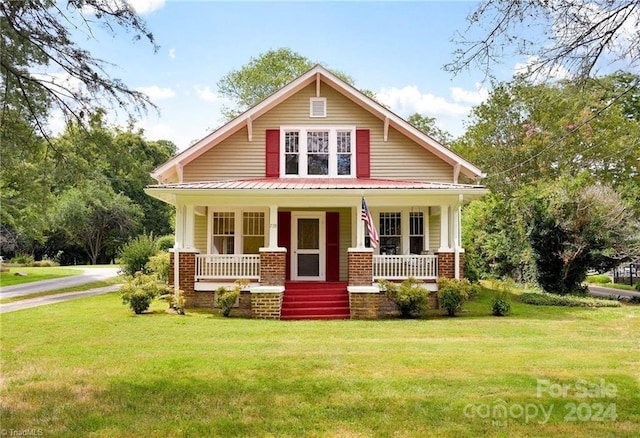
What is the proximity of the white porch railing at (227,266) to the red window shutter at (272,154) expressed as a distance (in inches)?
117

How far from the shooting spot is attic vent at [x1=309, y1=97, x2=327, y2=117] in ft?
51.7

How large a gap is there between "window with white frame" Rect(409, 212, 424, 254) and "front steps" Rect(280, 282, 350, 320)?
288cm

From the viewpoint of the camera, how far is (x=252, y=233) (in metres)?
15.7

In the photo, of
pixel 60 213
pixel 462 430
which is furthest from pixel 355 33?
→ pixel 60 213

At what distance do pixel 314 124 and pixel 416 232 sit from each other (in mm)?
4592

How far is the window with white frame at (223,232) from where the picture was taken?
616 inches

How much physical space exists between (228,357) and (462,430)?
12.7 ft

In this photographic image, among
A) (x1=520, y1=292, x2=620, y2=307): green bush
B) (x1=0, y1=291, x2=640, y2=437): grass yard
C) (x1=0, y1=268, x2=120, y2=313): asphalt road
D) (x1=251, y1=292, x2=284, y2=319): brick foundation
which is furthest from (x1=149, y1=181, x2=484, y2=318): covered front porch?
(x1=0, y1=268, x2=120, y2=313): asphalt road

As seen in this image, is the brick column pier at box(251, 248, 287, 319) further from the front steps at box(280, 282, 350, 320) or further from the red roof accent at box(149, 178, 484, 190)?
the red roof accent at box(149, 178, 484, 190)

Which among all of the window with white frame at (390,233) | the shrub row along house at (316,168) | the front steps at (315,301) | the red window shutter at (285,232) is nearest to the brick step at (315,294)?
the front steps at (315,301)

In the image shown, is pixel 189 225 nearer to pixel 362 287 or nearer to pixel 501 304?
pixel 362 287

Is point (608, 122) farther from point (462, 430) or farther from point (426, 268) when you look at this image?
point (462, 430)

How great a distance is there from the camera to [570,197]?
1805 centimetres

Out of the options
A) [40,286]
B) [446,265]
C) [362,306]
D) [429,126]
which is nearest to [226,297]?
[362,306]
